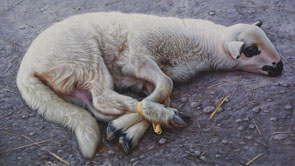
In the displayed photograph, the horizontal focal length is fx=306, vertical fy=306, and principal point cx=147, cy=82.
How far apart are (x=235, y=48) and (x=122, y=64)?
121 centimetres

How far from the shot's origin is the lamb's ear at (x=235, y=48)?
10.6 feet

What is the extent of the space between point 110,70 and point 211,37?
1224 millimetres

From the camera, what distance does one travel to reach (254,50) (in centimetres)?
333

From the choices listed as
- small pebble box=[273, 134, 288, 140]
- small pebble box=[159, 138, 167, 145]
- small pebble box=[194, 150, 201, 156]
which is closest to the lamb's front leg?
small pebble box=[159, 138, 167, 145]

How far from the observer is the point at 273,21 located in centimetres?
429

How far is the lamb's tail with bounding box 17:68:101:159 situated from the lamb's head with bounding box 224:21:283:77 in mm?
1682

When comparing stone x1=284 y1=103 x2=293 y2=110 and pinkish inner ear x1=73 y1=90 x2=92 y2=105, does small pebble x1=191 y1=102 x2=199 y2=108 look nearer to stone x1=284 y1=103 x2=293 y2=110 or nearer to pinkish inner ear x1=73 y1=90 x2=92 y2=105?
stone x1=284 y1=103 x2=293 y2=110

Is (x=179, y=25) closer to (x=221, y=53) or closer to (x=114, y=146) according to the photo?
(x=221, y=53)

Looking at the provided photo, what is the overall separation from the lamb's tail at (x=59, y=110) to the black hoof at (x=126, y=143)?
0.68 ft

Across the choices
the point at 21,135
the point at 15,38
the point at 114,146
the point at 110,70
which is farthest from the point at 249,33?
the point at 15,38

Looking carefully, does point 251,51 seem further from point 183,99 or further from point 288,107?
point 183,99

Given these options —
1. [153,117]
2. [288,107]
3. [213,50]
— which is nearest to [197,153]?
[153,117]

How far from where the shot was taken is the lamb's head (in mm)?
3277

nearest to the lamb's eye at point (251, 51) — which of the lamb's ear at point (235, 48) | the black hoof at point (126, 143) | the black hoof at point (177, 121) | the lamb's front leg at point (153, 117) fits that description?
the lamb's ear at point (235, 48)
